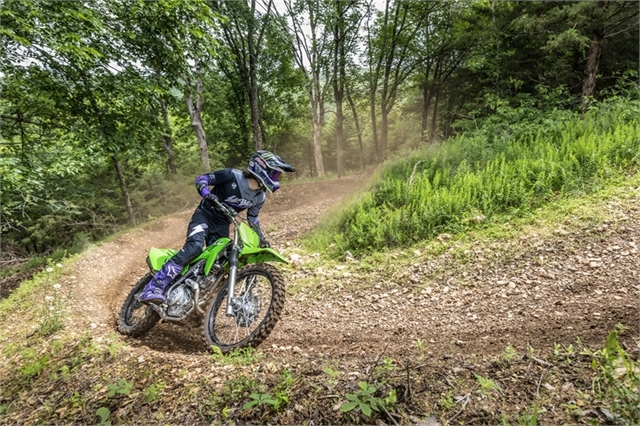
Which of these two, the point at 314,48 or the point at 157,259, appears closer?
the point at 157,259

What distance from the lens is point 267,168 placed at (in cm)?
446

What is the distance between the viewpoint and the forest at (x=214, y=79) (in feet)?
23.6

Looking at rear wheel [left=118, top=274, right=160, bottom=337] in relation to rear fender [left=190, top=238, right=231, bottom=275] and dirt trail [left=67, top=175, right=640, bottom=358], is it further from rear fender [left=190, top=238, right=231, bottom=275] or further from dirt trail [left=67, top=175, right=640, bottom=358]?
rear fender [left=190, top=238, right=231, bottom=275]

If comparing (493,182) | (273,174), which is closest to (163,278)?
(273,174)

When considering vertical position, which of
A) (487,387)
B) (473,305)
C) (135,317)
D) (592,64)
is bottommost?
(473,305)

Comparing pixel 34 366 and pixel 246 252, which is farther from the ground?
pixel 246 252

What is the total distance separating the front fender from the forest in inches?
118

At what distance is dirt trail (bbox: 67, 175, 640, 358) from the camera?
348 cm

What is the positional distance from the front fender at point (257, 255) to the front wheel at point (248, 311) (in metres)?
0.11

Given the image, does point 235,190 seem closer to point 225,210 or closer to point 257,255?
point 225,210

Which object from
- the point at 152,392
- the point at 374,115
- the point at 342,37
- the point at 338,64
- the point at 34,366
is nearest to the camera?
the point at 152,392

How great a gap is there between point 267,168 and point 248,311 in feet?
6.33

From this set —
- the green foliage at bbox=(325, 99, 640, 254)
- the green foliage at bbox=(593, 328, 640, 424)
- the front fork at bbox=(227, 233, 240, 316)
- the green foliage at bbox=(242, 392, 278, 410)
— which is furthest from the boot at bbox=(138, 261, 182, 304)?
the green foliage at bbox=(593, 328, 640, 424)

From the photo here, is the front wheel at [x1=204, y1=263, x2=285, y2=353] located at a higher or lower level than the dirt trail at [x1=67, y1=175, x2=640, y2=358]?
higher
